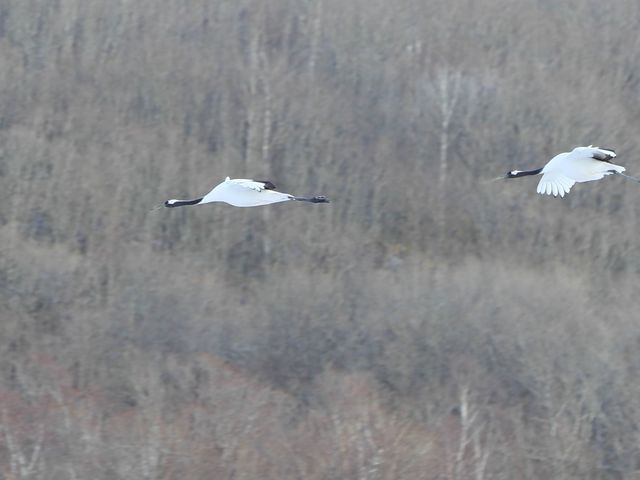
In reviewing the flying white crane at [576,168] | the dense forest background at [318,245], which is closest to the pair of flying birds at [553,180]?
the flying white crane at [576,168]

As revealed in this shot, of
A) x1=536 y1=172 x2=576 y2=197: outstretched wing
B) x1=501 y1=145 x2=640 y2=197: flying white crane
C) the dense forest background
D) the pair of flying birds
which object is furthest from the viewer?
the dense forest background

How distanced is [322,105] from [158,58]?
11.6 ft

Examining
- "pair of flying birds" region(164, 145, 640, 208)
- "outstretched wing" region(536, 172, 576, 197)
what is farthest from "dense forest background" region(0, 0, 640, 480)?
"pair of flying birds" region(164, 145, 640, 208)

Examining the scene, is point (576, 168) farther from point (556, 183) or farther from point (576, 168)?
point (556, 183)

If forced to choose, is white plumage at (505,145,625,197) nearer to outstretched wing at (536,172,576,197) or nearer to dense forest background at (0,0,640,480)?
outstretched wing at (536,172,576,197)

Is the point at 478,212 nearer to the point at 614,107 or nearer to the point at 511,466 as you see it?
the point at 614,107

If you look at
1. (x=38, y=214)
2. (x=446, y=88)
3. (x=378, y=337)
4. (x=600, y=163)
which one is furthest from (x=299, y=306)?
(x=600, y=163)

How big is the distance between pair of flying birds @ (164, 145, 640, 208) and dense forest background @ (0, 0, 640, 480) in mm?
6136

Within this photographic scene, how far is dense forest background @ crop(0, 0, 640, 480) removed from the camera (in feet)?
65.5

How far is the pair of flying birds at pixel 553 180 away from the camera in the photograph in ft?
39.8

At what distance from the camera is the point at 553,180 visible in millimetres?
13516

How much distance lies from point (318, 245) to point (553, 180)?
38.0ft

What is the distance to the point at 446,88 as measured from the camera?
28016mm

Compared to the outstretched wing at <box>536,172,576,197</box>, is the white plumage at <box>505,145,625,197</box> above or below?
above
